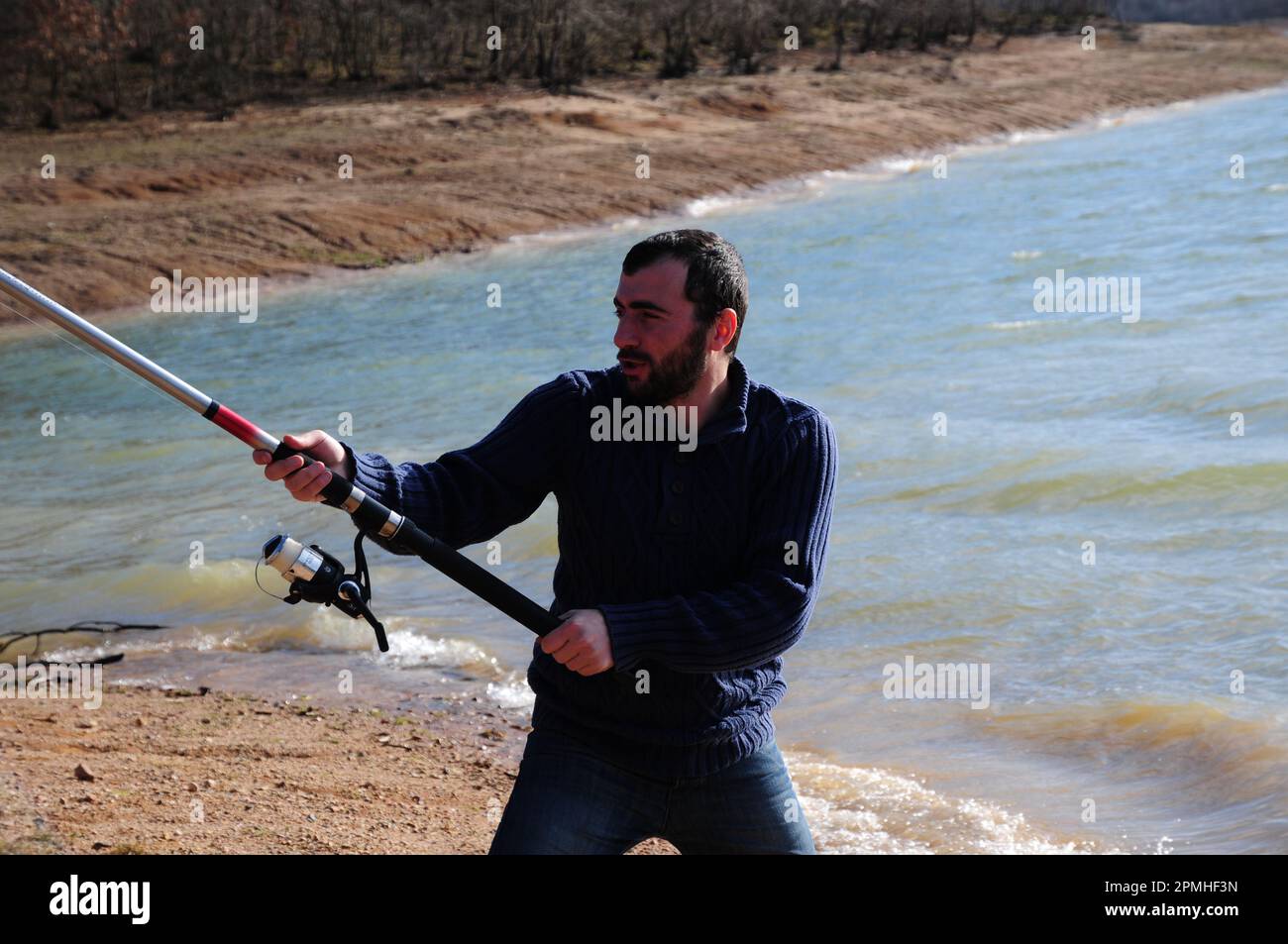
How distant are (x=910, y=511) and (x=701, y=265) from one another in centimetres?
588

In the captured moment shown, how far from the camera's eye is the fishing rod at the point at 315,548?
3070 millimetres

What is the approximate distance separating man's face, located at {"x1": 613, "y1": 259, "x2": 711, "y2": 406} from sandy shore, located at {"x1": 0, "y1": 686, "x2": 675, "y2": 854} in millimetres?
1890

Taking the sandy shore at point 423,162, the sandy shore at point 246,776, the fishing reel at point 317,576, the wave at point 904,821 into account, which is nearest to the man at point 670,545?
the fishing reel at point 317,576

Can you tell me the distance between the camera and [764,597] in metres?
3.09

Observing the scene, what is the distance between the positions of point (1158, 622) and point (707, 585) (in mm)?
4365

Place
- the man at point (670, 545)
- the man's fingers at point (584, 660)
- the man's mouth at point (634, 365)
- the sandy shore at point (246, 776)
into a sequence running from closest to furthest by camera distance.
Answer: the man's fingers at point (584, 660) < the man at point (670, 545) < the man's mouth at point (634, 365) < the sandy shore at point (246, 776)

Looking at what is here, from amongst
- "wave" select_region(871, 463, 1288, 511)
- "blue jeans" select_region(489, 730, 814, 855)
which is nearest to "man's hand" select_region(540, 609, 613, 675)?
"blue jeans" select_region(489, 730, 814, 855)

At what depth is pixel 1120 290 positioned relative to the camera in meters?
15.7

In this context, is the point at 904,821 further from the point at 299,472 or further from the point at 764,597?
the point at 299,472

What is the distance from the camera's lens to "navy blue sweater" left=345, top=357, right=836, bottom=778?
122 inches

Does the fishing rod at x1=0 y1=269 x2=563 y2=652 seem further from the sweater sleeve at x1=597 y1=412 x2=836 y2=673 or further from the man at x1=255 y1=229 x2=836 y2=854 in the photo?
the sweater sleeve at x1=597 y1=412 x2=836 y2=673

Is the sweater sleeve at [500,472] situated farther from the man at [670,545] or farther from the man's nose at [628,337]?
the man's nose at [628,337]

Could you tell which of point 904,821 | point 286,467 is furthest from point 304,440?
point 904,821
